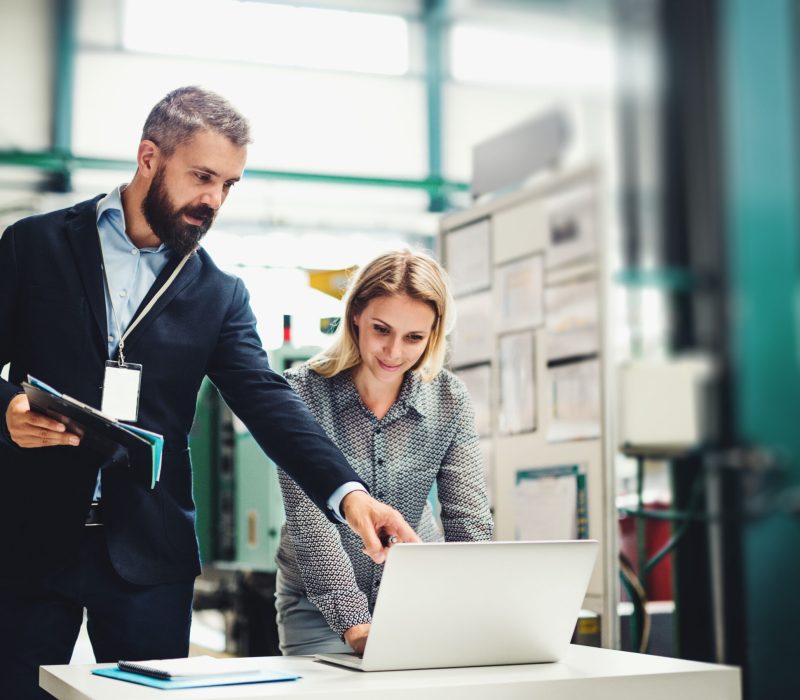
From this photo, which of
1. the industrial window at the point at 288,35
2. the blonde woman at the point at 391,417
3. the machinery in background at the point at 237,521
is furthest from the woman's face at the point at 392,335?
the machinery in background at the point at 237,521

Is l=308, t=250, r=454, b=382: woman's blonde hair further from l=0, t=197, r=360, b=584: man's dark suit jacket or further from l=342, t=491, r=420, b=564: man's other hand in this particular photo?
l=342, t=491, r=420, b=564: man's other hand

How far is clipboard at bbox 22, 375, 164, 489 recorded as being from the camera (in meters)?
1.25

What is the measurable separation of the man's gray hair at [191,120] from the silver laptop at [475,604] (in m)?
0.79

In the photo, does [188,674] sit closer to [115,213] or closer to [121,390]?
[121,390]

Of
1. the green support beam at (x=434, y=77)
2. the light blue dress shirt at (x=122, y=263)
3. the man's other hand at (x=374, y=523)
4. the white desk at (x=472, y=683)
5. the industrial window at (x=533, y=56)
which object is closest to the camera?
the white desk at (x=472, y=683)

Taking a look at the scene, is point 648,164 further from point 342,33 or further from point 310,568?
point 342,33

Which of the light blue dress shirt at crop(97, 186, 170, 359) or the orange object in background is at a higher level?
the light blue dress shirt at crop(97, 186, 170, 359)

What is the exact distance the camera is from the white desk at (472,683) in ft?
3.70

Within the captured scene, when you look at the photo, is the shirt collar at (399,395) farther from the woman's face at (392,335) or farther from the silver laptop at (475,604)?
the silver laptop at (475,604)

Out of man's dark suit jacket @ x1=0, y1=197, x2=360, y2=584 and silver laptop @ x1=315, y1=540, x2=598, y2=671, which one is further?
man's dark suit jacket @ x1=0, y1=197, x2=360, y2=584

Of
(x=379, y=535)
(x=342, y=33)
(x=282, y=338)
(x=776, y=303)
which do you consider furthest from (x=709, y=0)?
(x=282, y=338)

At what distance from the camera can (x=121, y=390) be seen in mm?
1507

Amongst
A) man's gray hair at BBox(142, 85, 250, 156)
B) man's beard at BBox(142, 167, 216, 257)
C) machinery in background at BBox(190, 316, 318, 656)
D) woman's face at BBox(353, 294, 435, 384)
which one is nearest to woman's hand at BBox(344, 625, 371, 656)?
woman's face at BBox(353, 294, 435, 384)

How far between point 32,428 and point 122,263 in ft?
1.18
